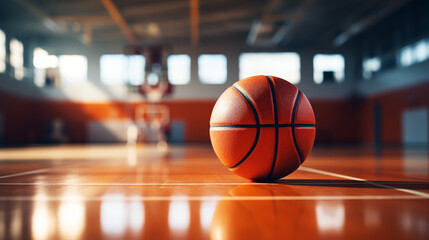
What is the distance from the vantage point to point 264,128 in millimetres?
2125

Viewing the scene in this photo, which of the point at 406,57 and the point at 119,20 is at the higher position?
the point at 119,20

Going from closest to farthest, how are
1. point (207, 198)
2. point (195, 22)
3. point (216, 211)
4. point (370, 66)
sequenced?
point (216, 211) < point (207, 198) < point (195, 22) < point (370, 66)

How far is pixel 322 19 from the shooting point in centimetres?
1260

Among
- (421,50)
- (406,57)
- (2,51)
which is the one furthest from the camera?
(2,51)

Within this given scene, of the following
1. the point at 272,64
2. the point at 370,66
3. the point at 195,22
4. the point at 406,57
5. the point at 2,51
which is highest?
the point at 195,22

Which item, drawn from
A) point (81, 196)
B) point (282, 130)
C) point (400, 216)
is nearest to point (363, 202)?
point (400, 216)

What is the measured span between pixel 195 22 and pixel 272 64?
4.72 m

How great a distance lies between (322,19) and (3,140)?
1282 centimetres

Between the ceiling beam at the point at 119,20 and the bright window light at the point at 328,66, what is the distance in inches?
319

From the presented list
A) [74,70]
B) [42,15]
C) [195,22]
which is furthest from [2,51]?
[195,22]

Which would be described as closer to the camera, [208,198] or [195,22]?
[208,198]

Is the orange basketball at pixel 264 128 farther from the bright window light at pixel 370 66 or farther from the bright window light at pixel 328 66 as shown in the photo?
the bright window light at pixel 328 66

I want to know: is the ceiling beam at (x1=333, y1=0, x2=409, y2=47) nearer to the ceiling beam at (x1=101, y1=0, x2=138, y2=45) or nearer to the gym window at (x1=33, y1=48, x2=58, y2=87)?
the ceiling beam at (x1=101, y1=0, x2=138, y2=45)

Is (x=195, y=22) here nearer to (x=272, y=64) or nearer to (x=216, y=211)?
(x=272, y=64)
